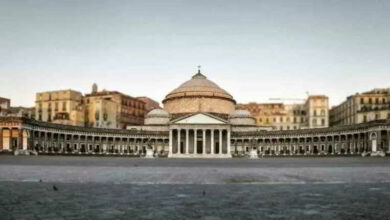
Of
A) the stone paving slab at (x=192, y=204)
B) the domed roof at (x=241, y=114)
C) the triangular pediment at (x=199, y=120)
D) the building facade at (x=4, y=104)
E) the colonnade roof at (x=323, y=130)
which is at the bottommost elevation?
the stone paving slab at (x=192, y=204)

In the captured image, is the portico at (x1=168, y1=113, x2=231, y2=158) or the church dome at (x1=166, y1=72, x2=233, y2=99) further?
the church dome at (x1=166, y1=72, x2=233, y2=99)

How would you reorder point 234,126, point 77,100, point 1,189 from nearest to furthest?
point 1,189 → point 77,100 → point 234,126

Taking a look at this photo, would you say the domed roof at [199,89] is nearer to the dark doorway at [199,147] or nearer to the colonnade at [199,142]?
the colonnade at [199,142]

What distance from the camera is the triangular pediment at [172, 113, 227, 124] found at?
122 meters

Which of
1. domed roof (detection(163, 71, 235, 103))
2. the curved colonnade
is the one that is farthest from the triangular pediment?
domed roof (detection(163, 71, 235, 103))

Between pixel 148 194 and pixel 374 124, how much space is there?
9175 centimetres

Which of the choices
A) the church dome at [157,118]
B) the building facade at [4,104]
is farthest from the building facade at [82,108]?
the building facade at [4,104]

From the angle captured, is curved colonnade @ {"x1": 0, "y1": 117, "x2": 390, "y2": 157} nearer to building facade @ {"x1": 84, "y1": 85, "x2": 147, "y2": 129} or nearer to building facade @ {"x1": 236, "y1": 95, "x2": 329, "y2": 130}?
building facade @ {"x1": 84, "y1": 85, "x2": 147, "y2": 129}

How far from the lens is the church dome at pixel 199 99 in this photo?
148875 mm

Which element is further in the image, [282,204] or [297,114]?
[297,114]

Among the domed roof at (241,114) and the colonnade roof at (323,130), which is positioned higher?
the domed roof at (241,114)

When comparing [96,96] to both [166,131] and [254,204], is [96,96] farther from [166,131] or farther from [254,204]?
[254,204]

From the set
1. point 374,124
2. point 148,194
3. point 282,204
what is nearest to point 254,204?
point 282,204

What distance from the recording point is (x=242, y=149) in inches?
5340
